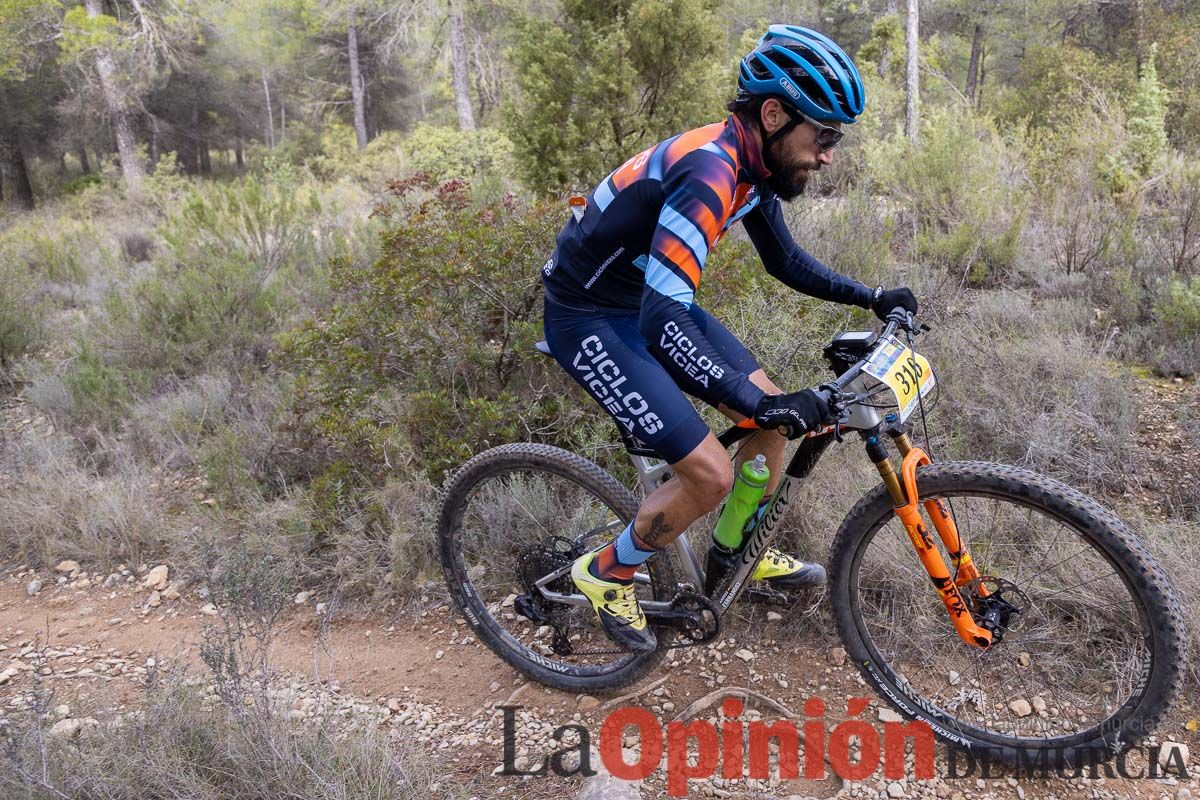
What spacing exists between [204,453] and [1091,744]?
469cm

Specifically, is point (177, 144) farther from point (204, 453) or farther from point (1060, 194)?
point (1060, 194)

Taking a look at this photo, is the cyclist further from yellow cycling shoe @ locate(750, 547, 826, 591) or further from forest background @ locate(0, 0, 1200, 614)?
forest background @ locate(0, 0, 1200, 614)

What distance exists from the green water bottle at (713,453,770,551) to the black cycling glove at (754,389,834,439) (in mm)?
508

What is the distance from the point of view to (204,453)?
Answer: 183 inches

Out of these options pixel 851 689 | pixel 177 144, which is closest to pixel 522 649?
pixel 851 689

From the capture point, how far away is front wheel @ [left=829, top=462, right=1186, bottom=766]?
7.00ft

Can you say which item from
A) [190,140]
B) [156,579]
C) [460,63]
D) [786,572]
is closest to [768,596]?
[786,572]

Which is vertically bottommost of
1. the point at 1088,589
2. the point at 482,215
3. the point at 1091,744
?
the point at 1091,744

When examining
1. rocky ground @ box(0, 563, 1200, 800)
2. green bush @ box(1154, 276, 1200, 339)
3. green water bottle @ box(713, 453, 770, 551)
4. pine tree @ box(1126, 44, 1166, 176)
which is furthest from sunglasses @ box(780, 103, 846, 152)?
pine tree @ box(1126, 44, 1166, 176)

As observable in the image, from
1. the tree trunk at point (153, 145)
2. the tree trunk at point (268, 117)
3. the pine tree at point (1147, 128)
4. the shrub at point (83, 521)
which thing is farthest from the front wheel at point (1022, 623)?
the tree trunk at point (268, 117)

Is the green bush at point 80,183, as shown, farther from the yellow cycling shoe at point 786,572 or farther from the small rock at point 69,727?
the yellow cycling shoe at point 786,572

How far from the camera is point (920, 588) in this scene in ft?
9.68

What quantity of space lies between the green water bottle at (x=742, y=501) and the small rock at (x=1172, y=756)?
148 centimetres

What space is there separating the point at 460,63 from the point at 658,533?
630 inches
